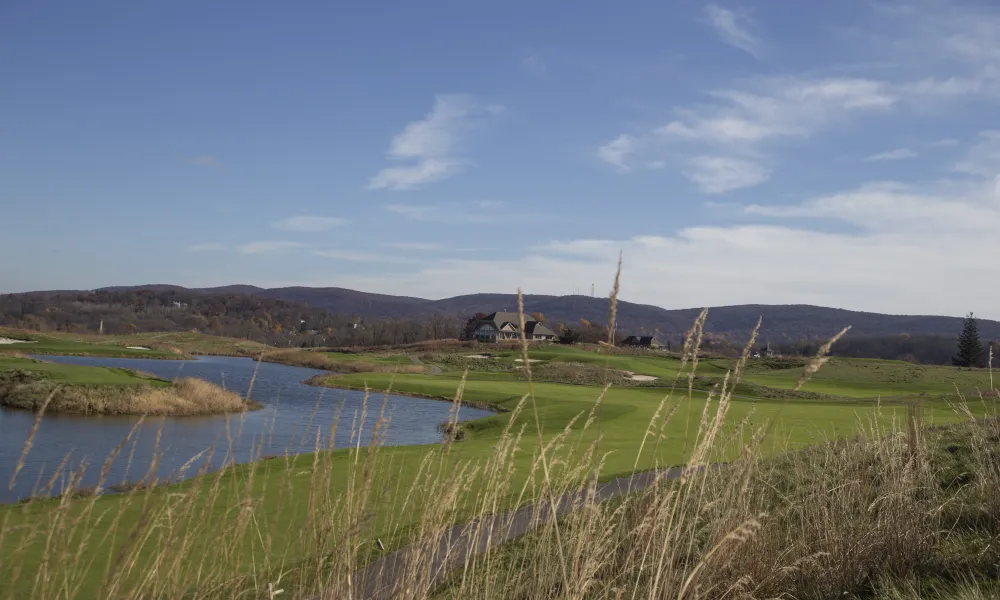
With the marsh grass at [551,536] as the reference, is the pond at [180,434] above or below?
below

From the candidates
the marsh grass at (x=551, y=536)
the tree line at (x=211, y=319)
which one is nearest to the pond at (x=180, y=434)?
the marsh grass at (x=551, y=536)

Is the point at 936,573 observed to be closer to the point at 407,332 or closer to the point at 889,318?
the point at 407,332

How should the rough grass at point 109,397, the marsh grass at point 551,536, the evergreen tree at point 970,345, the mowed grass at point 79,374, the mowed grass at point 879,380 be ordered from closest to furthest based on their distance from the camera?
the marsh grass at point 551,536 < the rough grass at point 109,397 < the mowed grass at point 79,374 < the mowed grass at point 879,380 < the evergreen tree at point 970,345

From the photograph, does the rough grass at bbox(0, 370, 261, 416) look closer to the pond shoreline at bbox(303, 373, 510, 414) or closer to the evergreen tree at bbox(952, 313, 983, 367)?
the pond shoreline at bbox(303, 373, 510, 414)

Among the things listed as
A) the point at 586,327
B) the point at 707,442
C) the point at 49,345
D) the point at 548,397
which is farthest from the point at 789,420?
the point at 586,327

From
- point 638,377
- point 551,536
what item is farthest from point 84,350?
point 551,536

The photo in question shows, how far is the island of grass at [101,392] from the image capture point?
21.6 metres

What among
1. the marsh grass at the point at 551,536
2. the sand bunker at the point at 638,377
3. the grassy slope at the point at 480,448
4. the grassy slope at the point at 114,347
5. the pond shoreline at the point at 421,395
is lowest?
the grassy slope at the point at 114,347

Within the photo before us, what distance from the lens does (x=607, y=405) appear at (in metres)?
23.5

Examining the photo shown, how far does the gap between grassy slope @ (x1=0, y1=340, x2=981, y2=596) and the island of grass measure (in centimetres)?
650

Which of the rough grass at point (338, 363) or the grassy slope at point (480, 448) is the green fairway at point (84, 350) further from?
the grassy slope at point (480, 448)

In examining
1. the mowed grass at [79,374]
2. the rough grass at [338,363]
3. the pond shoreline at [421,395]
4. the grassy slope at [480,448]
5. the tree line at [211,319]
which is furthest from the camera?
the tree line at [211,319]

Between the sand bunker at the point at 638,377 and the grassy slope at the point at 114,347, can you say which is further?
the grassy slope at the point at 114,347

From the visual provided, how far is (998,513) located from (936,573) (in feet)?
5.04
